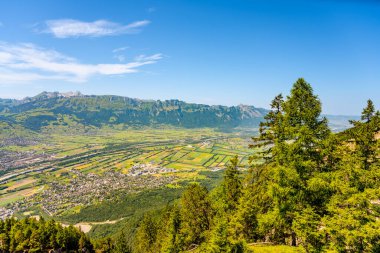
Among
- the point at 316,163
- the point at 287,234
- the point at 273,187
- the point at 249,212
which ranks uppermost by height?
the point at 316,163

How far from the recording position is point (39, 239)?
4319cm

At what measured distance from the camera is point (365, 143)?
2067cm

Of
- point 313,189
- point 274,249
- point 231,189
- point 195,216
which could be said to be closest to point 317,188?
point 313,189

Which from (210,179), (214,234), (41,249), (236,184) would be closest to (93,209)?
(210,179)

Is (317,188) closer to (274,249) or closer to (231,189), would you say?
(274,249)

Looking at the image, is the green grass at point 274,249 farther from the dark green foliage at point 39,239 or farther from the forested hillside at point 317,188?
the dark green foliage at point 39,239

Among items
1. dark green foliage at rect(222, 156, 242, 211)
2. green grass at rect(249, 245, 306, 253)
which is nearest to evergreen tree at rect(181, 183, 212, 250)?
dark green foliage at rect(222, 156, 242, 211)

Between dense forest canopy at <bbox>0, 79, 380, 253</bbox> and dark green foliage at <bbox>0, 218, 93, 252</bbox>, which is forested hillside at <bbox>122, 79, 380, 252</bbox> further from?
dark green foliage at <bbox>0, 218, 93, 252</bbox>

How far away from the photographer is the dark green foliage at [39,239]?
139 ft

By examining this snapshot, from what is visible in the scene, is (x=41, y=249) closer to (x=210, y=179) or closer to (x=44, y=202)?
(x=44, y=202)

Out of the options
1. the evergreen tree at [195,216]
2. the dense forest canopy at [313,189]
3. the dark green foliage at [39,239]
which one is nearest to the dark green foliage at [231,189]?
the dense forest canopy at [313,189]

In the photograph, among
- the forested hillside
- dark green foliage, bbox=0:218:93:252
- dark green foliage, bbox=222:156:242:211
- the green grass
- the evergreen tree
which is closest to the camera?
the forested hillside

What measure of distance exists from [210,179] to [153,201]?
4870 cm

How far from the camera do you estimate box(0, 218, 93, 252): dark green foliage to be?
42375 millimetres
